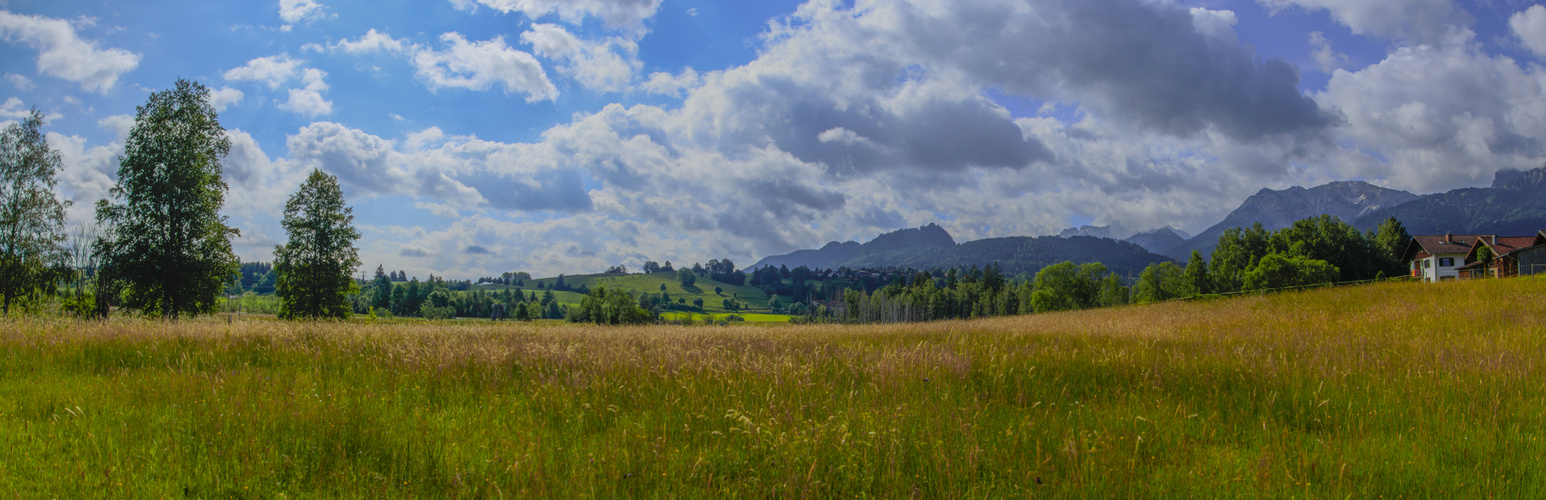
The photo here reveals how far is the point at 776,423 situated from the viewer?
4.25 m

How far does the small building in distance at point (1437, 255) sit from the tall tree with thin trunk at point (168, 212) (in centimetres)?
10929

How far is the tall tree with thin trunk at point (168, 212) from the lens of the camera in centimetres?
2495

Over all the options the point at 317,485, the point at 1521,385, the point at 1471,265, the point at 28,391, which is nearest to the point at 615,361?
the point at 317,485

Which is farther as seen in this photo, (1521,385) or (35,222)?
(35,222)

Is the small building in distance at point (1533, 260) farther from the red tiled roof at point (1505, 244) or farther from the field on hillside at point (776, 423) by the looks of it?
the field on hillside at point (776, 423)

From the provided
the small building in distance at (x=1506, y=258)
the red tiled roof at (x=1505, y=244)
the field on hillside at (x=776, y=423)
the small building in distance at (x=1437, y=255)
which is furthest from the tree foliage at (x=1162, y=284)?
the field on hillside at (x=776, y=423)

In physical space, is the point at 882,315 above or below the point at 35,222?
below

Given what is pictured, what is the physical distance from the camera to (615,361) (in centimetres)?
652

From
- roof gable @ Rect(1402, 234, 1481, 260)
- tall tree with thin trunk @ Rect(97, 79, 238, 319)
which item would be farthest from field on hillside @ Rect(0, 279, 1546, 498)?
roof gable @ Rect(1402, 234, 1481, 260)

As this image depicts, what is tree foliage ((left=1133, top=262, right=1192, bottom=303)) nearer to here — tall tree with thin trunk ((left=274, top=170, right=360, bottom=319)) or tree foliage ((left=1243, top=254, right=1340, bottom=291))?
tree foliage ((left=1243, top=254, right=1340, bottom=291))

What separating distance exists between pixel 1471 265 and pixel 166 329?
10113 cm

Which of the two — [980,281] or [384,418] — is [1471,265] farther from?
[384,418]

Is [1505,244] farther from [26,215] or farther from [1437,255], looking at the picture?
[26,215]

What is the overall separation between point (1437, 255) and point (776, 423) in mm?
105049
